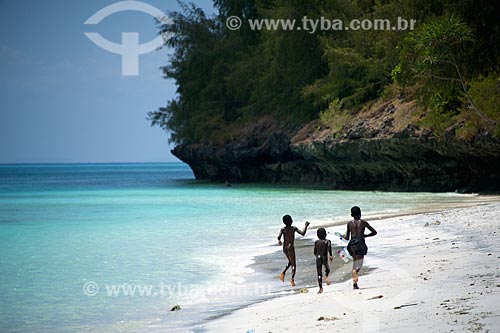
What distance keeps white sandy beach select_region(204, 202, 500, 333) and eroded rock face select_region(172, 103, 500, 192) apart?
17826 mm

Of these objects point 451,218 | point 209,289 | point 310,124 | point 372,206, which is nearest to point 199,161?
point 310,124

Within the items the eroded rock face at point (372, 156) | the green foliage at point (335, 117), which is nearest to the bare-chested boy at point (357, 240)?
the eroded rock face at point (372, 156)

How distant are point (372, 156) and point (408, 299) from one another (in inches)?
1193

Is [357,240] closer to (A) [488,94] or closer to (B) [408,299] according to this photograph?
(B) [408,299]

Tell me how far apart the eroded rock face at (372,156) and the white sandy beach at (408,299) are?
1783cm

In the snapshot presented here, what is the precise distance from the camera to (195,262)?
1384cm

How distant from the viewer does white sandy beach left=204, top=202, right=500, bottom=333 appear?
648 centimetres

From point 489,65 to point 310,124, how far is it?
24397mm

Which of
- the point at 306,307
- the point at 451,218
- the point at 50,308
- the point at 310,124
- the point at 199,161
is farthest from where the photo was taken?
the point at 199,161

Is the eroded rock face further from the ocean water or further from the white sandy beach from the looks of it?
the white sandy beach

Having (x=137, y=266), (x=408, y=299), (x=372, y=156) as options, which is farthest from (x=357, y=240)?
(x=372, y=156)

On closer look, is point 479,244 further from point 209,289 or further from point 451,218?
point 451,218

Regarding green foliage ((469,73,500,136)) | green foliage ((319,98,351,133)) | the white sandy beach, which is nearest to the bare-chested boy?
the white sandy beach

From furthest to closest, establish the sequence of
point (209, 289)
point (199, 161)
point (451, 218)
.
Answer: point (199, 161) → point (451, 218) → point (209, 289)
